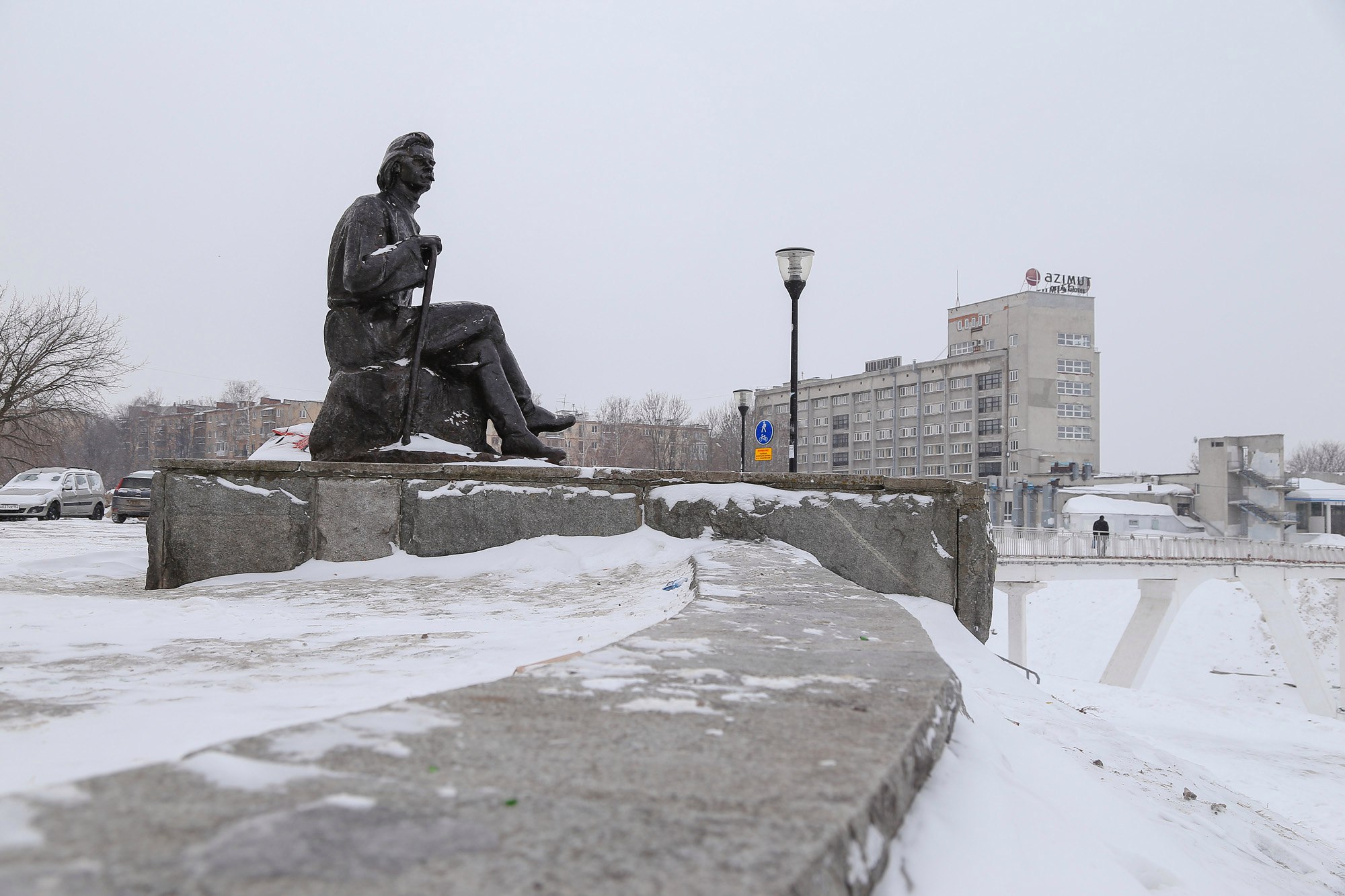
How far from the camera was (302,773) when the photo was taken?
3.81 ft

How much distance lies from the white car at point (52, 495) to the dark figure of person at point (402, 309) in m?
19.7

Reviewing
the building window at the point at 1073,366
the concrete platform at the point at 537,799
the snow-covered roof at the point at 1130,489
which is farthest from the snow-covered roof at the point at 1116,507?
the concrete platform at the point at 537,799

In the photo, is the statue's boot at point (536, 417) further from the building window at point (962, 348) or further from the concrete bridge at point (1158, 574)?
the building window at point (962, 348)

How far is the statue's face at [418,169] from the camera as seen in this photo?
637cm

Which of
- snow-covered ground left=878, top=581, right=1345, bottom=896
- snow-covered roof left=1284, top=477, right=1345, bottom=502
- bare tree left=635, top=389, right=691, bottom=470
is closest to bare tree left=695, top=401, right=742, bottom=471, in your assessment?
bare tree left=635, top=389, right=691, bottom=470

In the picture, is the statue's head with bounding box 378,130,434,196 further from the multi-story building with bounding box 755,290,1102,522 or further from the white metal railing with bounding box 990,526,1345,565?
the multi-story building with bounding box 755,290,1102,522

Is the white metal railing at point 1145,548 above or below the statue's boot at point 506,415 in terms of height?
below

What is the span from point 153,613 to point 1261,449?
6003cm

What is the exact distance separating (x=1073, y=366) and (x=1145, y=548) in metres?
49.8

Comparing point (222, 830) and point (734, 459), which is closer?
point (222, 830)

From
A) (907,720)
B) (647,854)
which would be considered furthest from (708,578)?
(647,854)

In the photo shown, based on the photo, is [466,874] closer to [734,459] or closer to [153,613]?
[153,613]

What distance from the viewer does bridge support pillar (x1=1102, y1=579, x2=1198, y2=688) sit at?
85.3 feet

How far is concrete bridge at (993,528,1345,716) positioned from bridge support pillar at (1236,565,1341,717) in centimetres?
2
